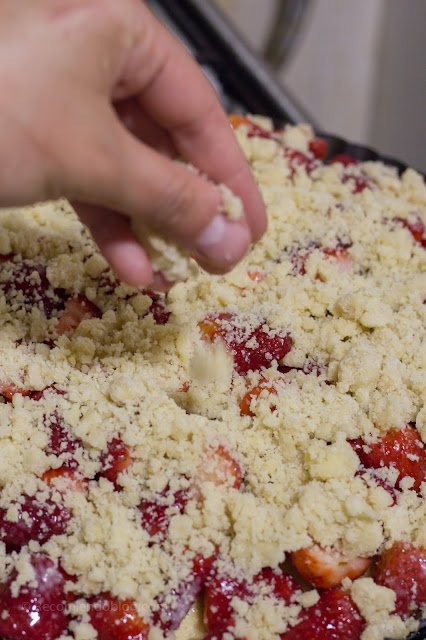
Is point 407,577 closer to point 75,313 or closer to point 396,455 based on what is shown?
point 396,455

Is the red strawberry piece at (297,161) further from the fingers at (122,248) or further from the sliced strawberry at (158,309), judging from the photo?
the fingers at (122,248)

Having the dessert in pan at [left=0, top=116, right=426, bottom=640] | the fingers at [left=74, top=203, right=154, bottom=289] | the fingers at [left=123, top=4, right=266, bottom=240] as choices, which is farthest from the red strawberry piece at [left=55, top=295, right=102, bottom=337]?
the fingers at [left=123, top=4, right=266, bottom=240]

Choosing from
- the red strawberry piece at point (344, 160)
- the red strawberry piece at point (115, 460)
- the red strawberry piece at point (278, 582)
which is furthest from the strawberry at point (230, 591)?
the red strawberry piece at point (344, 160)

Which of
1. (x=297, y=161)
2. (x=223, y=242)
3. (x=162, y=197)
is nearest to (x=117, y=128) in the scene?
(x=162, y=197)

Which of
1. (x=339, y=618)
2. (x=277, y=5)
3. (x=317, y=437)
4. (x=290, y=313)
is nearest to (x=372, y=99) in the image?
(x=277, y=5)

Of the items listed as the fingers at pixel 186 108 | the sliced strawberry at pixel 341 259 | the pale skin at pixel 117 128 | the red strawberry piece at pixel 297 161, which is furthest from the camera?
the red strawberry piece at pixel 297 161

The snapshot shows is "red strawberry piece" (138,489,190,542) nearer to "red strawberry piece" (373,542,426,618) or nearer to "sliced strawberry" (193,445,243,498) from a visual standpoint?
"sliced strawberry" (193,445,243,498)
